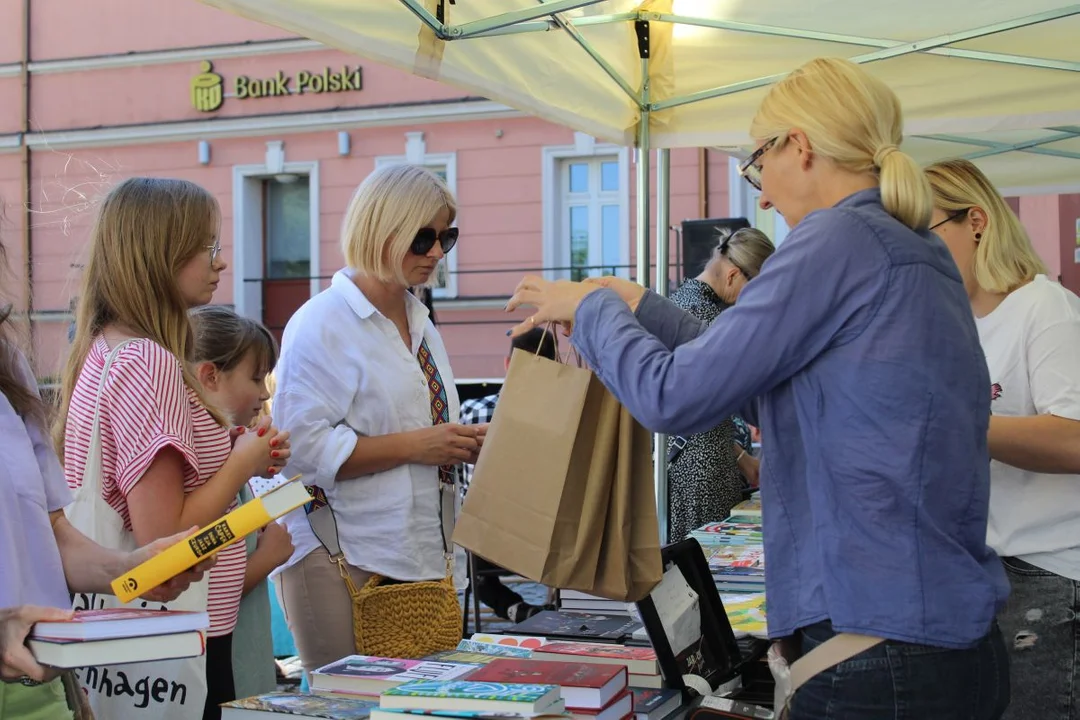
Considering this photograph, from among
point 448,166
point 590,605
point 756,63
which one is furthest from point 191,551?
point 448,166

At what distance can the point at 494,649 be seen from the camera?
2215mm

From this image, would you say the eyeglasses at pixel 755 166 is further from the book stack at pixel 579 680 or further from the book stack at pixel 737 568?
the book stack at pixel 737 568

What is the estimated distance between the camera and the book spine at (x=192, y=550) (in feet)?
4.58

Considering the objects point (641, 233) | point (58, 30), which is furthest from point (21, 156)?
point (641, 233)

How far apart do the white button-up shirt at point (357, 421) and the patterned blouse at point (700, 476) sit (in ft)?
5.38

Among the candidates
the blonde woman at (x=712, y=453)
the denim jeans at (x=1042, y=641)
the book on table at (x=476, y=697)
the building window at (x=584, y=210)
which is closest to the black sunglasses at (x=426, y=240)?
the book on table at (x=476, y=697)

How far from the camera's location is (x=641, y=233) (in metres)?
3.71

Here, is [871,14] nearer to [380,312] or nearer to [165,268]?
[380,312]

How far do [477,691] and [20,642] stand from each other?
656 millimetres

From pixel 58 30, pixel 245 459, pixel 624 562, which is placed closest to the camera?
pixel 624 562

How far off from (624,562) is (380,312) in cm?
108

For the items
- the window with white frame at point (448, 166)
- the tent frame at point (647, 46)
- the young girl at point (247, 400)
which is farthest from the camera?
the window with white frame at point (448, 166)

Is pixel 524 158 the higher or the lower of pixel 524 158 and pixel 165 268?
the higher

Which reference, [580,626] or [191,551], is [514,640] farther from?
[191,551]
